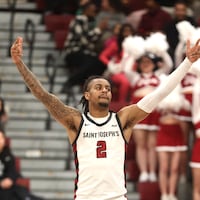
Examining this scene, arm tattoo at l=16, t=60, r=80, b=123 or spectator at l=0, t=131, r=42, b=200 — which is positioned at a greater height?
arm tattoo at l=16, t=60, r=80, b=123

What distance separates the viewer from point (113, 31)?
1256 cm

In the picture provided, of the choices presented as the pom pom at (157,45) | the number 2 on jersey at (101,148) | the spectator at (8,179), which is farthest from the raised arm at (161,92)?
the pom pom at (157,45)

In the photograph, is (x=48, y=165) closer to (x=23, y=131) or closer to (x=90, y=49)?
(x=23, y=131)

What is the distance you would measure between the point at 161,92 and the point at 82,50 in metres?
5.61

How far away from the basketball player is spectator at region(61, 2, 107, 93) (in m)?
5.33

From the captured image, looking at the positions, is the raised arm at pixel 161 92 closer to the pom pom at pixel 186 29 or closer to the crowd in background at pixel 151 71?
the crowd in background at pixel 151 71

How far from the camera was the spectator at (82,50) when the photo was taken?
1193 cm

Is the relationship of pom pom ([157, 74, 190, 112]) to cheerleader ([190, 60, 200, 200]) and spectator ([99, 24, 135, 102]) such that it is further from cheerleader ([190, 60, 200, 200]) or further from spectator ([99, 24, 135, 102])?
spectator ([99, 24, 135, 102])

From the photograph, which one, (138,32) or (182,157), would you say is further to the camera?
(138,32)

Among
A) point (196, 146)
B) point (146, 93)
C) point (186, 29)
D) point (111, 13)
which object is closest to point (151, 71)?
point (146, 93)

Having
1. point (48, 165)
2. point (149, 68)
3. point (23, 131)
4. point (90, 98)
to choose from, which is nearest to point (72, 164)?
point (48, 165)

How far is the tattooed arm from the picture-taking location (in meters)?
6.42

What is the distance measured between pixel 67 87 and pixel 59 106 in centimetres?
552

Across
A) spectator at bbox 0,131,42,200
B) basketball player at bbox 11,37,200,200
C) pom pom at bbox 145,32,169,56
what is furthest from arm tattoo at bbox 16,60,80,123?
pom pom at bbox 145,32,169,56
